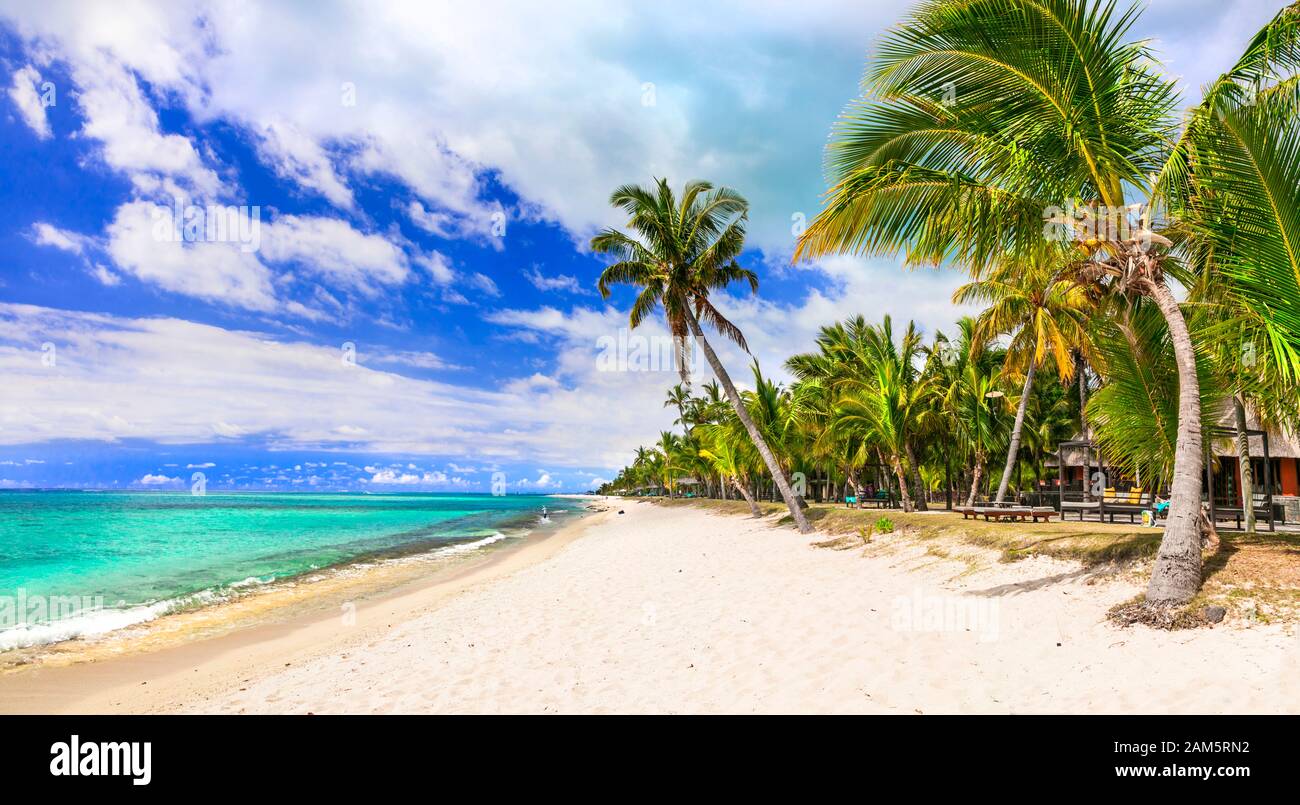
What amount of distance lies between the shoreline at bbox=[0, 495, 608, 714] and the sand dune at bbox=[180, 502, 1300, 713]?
118cm

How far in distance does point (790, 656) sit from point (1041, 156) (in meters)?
6.26

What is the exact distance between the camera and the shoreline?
24.4 ft

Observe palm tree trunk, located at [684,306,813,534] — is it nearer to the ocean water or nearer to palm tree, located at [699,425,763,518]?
palm tree, located at [699,425,763,518]

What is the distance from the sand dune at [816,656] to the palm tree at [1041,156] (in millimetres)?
1294

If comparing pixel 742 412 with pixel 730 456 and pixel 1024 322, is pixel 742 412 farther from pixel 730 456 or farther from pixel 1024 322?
pixel 730 456

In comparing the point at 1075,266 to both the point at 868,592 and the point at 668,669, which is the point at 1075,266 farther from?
the point at 668,669

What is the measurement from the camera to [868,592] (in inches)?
369

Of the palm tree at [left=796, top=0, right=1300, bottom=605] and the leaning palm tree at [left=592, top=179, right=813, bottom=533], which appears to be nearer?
the palm tree at [left=796, top=0, right=1300, bottom=605]

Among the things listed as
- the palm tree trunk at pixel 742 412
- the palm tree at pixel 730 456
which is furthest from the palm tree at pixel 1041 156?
the palm tree at pixel 730 456

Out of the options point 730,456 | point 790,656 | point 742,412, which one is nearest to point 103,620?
point 790,656

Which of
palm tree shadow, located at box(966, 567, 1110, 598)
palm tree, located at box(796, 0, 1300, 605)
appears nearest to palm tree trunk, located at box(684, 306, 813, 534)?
palm tree shadow, located at box(966, 567, 1110, 598)

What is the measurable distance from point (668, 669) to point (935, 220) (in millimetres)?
5952
